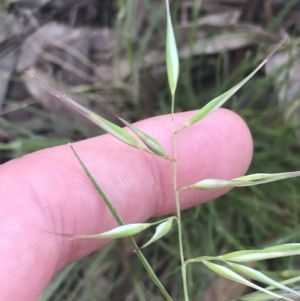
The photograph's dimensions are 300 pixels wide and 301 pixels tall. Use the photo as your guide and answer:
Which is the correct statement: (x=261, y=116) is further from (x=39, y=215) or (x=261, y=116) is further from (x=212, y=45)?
(x=39, y=215)

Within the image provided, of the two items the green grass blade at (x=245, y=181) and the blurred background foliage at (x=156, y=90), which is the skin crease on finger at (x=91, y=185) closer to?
the blurred background foliage at (x=156, y=90)

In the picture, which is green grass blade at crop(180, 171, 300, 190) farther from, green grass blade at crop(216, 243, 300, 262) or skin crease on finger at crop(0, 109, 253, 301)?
skin crease on finger at crop(0, 109, 253, 301)

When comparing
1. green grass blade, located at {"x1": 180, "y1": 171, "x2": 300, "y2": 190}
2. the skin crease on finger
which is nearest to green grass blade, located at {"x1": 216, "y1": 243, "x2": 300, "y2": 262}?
green grass blade, located at {"x1": 180, "y1": 171, "x2": 300, "y2": 190}

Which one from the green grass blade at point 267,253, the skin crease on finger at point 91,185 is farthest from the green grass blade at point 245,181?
the skin crease on finger at point 91,185

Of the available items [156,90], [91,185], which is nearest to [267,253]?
[91,185]

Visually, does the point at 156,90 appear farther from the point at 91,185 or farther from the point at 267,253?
the point at 267,253

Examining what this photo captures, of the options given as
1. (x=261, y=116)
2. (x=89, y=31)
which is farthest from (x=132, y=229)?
(x=89, y=31)

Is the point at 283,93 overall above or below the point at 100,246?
above
